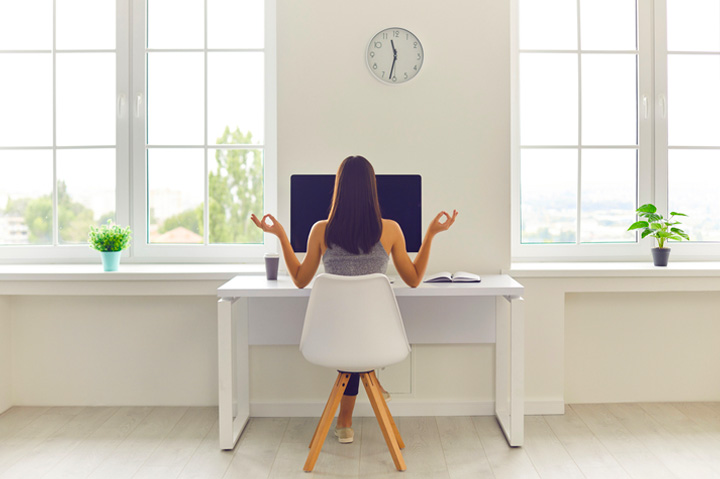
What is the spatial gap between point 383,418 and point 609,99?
7.05 ft

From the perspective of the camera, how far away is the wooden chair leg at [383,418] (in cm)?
230

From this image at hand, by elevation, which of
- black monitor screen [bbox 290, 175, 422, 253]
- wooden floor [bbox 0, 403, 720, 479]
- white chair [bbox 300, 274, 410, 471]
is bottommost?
wooden floor [bbox 0, 403, 720, 479]

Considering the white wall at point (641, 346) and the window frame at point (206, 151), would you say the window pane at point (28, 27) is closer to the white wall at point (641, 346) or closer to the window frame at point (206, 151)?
the window frame at point (206, 151)

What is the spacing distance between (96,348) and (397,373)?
5.03 ft

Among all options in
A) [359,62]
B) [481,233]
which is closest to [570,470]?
[481,233]

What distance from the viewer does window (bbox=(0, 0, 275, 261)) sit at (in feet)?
10.5

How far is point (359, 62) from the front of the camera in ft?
9.54

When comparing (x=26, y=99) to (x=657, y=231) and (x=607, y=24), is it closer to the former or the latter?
(x=607, y=24)

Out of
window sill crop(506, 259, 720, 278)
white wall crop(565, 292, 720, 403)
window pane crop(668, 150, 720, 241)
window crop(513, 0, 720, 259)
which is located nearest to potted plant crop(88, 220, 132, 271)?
window sill crop(506, 259, 720, 278)

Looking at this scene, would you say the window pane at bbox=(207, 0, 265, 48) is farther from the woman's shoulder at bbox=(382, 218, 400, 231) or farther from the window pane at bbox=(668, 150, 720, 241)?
the window pane at bbox=(668, 150, 720, 241)

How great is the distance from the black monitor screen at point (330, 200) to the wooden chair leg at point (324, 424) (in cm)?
63

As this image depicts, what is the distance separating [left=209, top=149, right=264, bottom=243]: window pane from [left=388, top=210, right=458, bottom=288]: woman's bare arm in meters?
1.01

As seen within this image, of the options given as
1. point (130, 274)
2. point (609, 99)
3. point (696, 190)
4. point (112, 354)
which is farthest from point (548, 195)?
point (112, 354)

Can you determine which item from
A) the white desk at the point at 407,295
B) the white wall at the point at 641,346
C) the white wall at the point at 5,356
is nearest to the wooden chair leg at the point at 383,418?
the white desk at the point at 407,295
